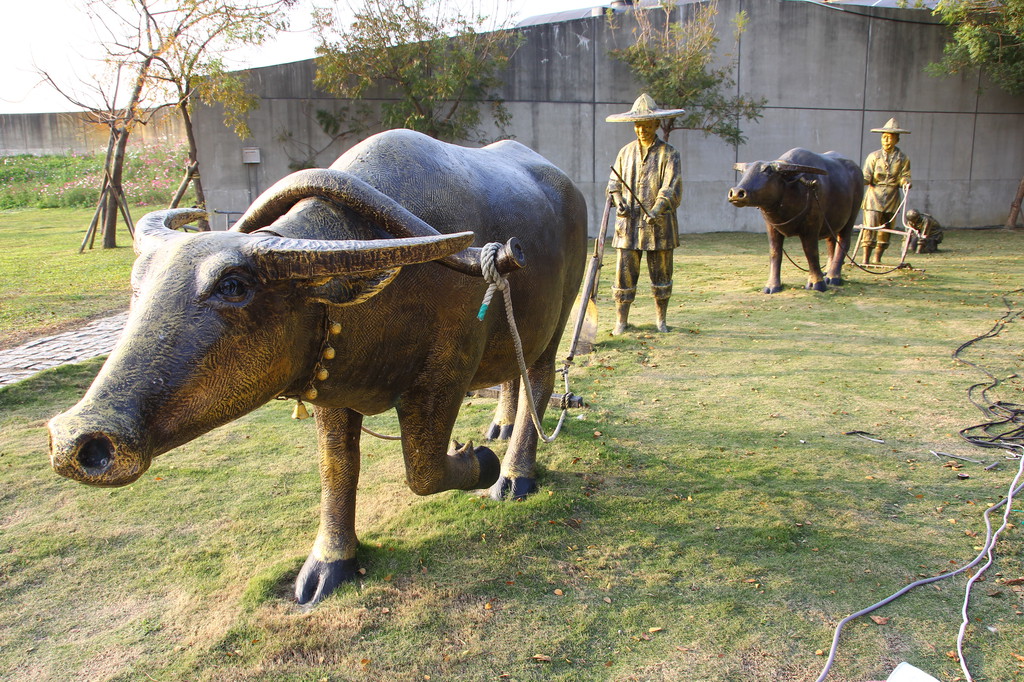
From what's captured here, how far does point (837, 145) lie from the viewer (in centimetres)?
1645

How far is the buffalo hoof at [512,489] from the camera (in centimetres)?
386

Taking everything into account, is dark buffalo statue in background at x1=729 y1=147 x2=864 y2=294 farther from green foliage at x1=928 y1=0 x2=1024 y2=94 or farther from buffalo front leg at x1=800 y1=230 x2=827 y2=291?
green foliage at x1=928 y1=0 x2=1024 y2=94

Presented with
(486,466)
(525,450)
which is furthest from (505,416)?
(486,466)

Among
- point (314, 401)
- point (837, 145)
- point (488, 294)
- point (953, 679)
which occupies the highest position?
point (837, 145)

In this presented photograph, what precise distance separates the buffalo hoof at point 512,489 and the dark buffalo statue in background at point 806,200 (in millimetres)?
5622

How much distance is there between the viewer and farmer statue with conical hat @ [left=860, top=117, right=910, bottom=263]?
10.8m

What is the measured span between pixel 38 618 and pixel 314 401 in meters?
1.50

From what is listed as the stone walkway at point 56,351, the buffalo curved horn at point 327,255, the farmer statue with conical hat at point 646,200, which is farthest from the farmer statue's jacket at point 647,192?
the buffalo curved horn at point 327,255

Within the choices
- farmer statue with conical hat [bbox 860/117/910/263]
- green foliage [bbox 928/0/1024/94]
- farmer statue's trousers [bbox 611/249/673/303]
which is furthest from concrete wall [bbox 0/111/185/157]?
green foliage [bbox 928/0/1024/94]

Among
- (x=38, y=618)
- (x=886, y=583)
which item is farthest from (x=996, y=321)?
(x=38, y=618)

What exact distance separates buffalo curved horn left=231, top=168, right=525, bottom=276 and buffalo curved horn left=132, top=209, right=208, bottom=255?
0.70 ft

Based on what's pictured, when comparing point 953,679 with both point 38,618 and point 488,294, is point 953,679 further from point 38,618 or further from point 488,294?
point 38,618

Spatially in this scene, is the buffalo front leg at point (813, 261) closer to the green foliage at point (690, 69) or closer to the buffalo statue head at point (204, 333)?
the green foliage at point (690, 69)

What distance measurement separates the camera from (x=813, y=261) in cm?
956
